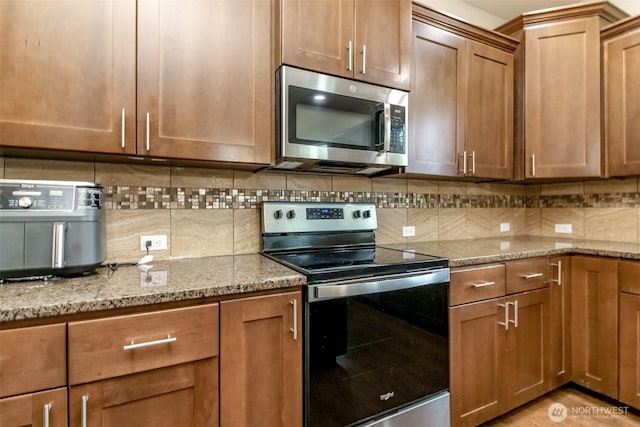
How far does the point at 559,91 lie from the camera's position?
215 cm

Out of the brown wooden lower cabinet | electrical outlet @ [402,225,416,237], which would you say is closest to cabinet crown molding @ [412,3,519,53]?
electrical outlet @ [402,225,416,237]

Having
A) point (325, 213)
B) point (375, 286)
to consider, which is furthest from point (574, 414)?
point (325, 213)

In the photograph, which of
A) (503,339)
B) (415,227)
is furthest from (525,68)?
(503,339)

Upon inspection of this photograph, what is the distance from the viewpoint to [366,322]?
1.29 m

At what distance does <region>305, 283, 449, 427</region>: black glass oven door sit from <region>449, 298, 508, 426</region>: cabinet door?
87 millimetres

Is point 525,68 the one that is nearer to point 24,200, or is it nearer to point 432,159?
point 432,159

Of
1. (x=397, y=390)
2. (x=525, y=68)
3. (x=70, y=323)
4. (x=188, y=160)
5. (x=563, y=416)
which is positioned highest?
(x=525, y=68)

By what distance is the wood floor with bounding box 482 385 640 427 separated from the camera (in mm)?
1745

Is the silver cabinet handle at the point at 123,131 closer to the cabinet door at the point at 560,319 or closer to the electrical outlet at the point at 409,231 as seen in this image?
the electrical outlet at the point at 409,231

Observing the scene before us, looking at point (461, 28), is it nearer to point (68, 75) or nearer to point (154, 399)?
point (68, 75)

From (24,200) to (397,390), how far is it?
1579 millimetres

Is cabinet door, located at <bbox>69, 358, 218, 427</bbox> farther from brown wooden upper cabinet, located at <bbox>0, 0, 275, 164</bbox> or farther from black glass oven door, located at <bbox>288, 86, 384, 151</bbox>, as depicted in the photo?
black glass oven door, located at <bbox>288, 86, 384, 151</bbox>

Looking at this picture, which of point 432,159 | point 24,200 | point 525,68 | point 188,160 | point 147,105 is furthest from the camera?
point 525,68

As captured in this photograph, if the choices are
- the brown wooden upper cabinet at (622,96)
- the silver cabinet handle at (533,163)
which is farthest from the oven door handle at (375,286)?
the brown wooden upper cabinet at (622,96)
